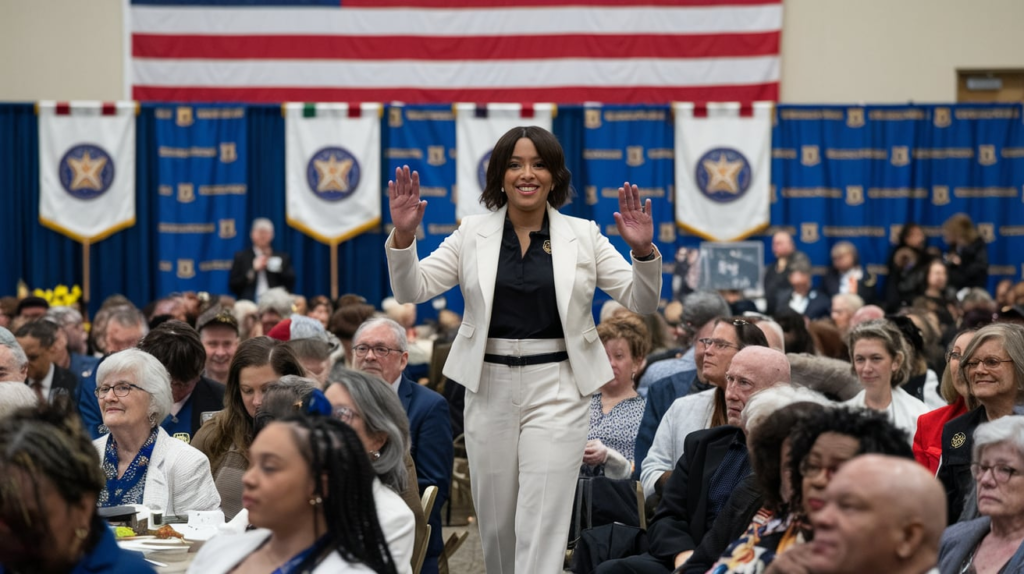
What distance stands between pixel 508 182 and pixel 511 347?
0.58m

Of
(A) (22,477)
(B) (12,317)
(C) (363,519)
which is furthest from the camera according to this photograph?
(B) (12,317)

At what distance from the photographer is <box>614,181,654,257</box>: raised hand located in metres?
4.37

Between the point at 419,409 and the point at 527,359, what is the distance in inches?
39.4

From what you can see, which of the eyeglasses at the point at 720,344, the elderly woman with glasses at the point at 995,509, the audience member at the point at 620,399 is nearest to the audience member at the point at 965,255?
the audience member at the point at 620,399

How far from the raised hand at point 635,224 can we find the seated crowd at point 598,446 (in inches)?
23.8

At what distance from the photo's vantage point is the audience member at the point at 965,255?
1405cm

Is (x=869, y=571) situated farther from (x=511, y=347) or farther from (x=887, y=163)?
(x=887, y=163)

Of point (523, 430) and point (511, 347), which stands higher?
point (511, 347)

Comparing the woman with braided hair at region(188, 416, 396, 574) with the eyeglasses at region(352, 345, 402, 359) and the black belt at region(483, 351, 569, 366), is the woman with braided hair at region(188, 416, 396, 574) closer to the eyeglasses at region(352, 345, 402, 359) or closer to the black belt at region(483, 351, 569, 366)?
the black belt at region(483, 351, 569, 366)

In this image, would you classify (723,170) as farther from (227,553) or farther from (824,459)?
(227,553)

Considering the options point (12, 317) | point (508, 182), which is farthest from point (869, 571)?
point (12, 317)

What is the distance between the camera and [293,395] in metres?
4.20

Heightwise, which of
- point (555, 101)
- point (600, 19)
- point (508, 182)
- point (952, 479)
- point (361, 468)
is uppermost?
point (600, 19)

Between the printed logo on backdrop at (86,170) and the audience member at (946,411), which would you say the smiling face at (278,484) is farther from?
the printed logo on backdrop at (86,170)
